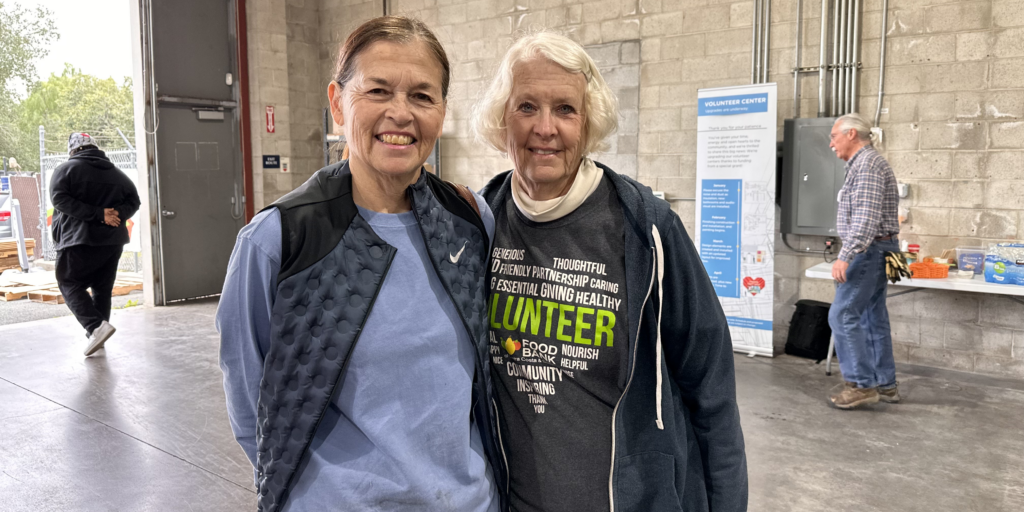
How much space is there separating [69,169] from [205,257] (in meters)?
2.77

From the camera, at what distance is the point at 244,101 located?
27.2ft

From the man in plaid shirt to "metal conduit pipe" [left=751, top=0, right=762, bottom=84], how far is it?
134 cm

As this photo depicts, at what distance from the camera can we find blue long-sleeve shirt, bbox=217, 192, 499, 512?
1093mm

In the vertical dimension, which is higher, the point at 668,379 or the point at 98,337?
the point at 668,379

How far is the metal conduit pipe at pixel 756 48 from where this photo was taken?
221 inches

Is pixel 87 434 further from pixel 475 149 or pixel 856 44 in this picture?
pixel 856 44

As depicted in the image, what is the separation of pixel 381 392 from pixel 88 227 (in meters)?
5.28

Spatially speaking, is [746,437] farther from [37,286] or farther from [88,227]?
[37,286]

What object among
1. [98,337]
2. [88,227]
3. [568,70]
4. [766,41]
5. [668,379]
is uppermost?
[766,41]

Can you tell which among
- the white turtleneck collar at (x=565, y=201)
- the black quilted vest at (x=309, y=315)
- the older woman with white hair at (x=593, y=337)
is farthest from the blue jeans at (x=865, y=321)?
the black quilted vest at (x=309, y=315)

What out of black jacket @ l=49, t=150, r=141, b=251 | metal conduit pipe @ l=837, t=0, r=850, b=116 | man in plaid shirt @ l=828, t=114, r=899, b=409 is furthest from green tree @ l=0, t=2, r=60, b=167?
man in plaid shirt @ l=828, t=114, r=899, b=409

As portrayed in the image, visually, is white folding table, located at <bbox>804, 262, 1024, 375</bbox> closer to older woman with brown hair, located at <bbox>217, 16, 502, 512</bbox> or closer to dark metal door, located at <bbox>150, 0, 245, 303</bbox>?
older woman with brown hair, located at <bbox>217, 16, 502, 512</bbox>

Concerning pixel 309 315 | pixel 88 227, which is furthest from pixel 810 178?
pixel 88 227

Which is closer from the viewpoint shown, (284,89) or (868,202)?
(868,202)
